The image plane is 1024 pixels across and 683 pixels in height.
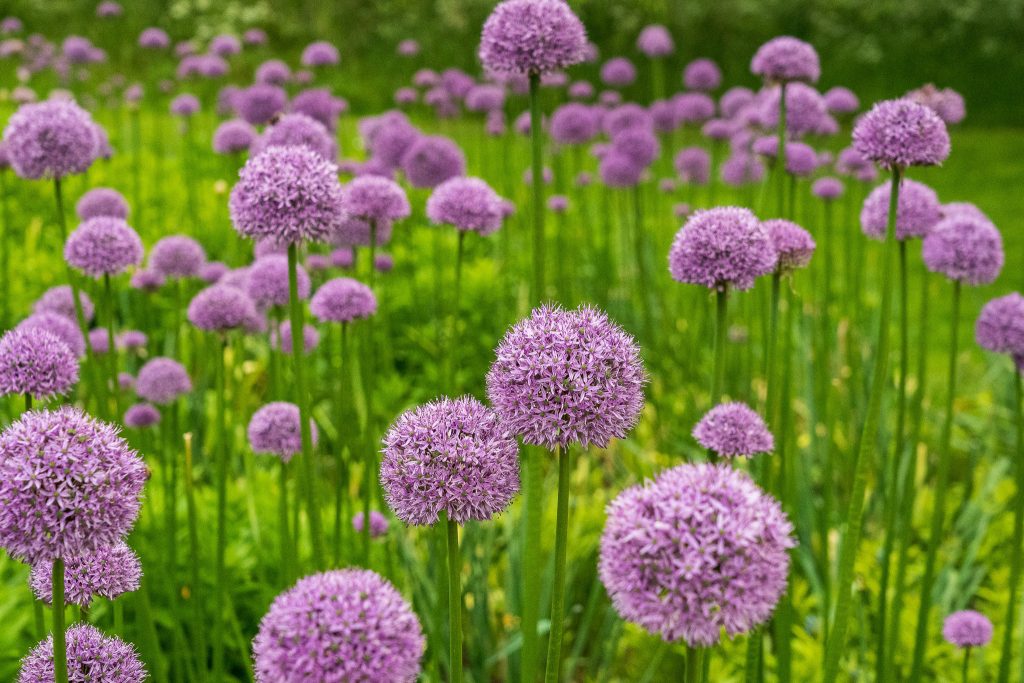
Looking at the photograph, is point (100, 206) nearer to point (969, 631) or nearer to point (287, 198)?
point (287, 198)

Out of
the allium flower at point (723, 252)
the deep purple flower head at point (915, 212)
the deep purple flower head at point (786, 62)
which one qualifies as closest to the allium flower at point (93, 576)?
the allium flower at point (723, 252)

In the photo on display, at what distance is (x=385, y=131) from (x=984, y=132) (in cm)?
1177

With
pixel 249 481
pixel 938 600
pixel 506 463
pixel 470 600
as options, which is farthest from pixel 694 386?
pixel 506 463

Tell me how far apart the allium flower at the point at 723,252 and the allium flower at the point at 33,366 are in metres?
1.29

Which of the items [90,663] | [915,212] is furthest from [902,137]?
[90,663]

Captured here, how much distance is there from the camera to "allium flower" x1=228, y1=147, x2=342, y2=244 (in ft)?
6.08

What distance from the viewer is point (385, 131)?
4078 millimetres

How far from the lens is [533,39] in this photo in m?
2.06

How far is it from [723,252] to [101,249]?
1.74 meters

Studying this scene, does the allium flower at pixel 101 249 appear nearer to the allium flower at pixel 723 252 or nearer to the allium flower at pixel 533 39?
the allium flower at pixel 533 39

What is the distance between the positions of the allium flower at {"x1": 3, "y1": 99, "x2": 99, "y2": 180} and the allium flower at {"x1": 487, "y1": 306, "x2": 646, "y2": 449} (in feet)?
5.49

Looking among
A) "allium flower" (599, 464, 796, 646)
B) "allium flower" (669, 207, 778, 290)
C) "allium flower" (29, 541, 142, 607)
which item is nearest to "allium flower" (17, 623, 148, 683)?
"allium flower" (29, 541, 142, 607)

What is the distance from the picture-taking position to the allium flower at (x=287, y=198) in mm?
1853

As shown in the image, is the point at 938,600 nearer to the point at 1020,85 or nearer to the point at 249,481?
the point at 249,481
